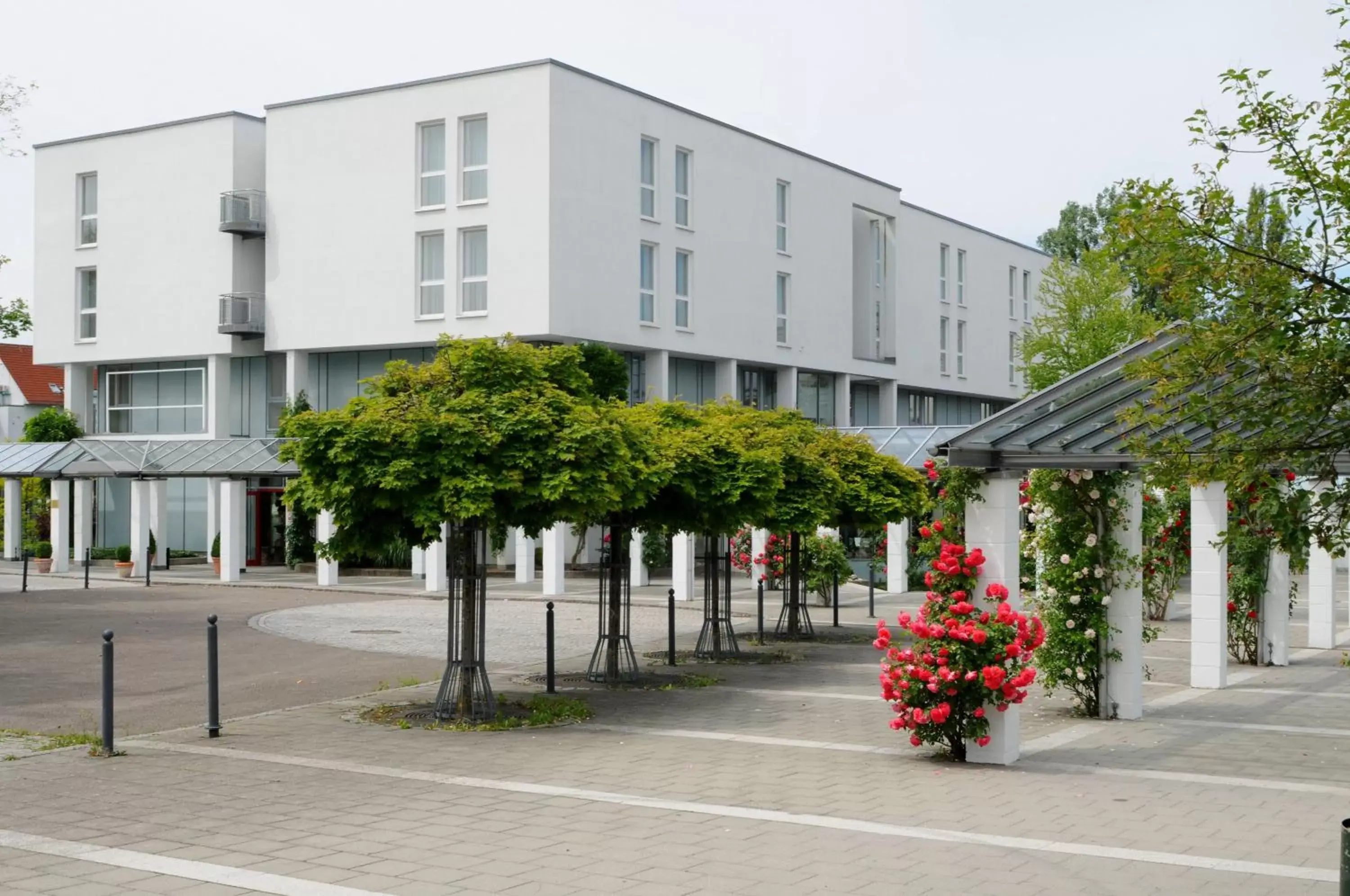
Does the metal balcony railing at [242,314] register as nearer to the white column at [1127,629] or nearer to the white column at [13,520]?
the white column at [13,520]

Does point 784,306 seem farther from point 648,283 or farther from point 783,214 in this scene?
point 648,283

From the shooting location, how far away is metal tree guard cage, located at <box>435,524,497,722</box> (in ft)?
44.9

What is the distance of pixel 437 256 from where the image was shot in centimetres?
4053

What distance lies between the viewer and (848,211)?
165 ft

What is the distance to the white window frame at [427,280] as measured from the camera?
40156 millimetres

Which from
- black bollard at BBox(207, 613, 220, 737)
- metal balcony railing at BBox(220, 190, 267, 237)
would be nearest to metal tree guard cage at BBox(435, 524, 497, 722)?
black bollard at BBox(207, 613, 220, 737)

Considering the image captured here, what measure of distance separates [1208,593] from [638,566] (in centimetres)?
2092

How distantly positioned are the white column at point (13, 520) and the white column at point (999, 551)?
131ft

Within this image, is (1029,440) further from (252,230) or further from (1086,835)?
(252,230)

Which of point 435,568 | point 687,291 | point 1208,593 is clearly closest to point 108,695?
point 1208,593

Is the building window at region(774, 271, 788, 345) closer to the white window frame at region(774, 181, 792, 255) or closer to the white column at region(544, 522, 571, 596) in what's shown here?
the white window frame at region(774, 181, 792, 255)

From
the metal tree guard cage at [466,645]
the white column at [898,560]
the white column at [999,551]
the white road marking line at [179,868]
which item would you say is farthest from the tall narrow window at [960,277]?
the white road marking line at [179,868]

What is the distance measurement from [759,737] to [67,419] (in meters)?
42.0

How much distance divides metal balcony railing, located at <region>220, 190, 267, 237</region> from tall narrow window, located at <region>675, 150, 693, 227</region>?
13.1 meters
